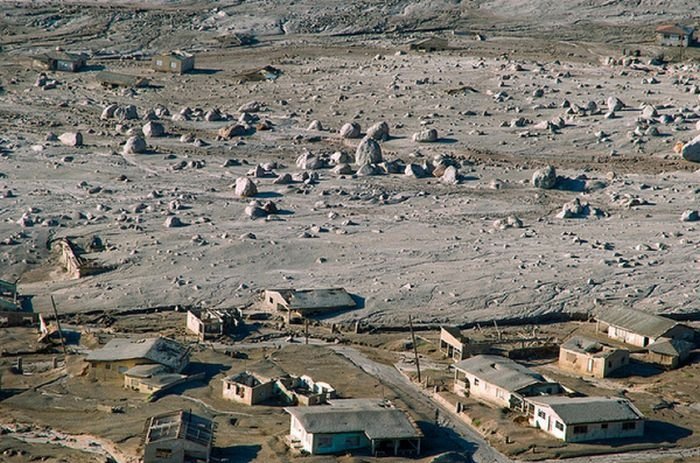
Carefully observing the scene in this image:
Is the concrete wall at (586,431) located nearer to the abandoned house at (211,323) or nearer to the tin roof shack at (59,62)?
the abandoned house at (211,323)

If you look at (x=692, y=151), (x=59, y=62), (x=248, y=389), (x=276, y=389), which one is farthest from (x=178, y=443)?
(x=59, y=62)

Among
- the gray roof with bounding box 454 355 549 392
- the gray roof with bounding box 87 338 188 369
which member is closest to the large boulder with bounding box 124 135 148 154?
the gray roof with bounding box 87 338 188 369

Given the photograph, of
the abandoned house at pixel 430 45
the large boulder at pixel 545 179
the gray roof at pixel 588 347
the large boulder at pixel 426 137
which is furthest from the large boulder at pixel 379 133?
the gray roof at pixel 588 347

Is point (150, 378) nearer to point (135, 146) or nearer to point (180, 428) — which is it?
point (180, 428)

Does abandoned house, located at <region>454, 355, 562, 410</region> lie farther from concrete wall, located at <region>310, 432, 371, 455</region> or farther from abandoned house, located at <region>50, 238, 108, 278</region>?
abandoned house, located at <region>50, 238, 108, 278</region>

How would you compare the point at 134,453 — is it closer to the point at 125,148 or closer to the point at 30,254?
the point at 30,254
